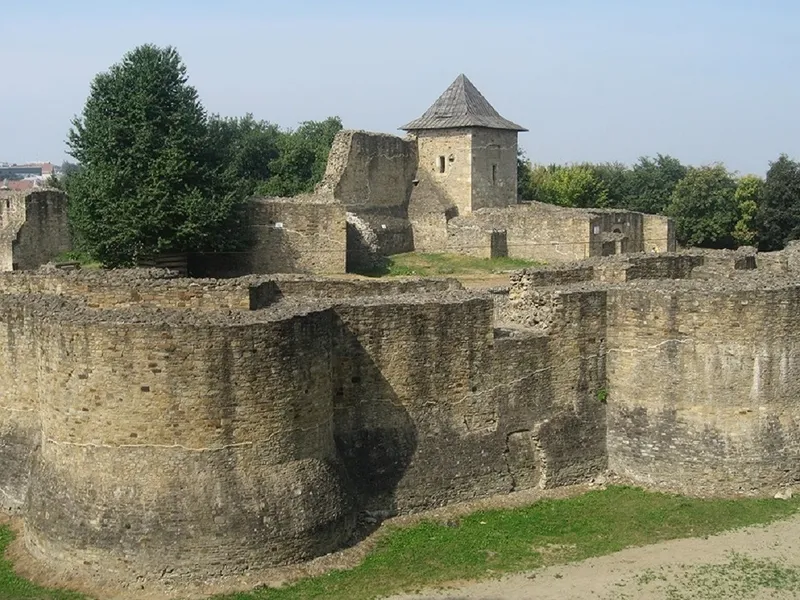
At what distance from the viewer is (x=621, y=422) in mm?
17578

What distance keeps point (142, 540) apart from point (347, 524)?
2892mm

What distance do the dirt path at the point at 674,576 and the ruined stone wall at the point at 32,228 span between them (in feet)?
80.1

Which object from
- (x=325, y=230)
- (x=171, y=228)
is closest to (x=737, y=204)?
(x=325, y=230)

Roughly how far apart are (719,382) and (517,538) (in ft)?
14.6

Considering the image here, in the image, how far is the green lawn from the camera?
1339cm

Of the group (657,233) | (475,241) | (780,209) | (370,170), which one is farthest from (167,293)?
(780,209)

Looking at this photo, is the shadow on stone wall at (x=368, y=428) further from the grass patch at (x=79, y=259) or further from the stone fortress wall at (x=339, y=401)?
the grass patch at (x=79, y=259)

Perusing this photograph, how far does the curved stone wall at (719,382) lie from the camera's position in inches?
660

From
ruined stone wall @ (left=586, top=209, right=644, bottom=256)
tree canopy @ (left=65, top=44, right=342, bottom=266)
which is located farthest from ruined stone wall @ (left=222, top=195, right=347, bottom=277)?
ruined stone wall @ (left=586, top=209, right=644, bottom=256)

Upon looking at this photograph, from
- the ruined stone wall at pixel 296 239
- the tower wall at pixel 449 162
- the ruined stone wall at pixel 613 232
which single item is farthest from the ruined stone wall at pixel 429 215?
the ruined stone wall at pixel 296 239

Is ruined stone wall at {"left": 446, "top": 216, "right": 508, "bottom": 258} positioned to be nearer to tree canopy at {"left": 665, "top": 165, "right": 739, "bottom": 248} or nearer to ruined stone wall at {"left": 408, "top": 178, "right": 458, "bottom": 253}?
ruined stone wall at {"left": 408, "top": 178, "right": 458, "bottom": 253}

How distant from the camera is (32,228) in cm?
3428

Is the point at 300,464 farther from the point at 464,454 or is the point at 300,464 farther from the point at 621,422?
the point at 621,422

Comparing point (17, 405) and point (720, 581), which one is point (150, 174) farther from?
point (720, 581)
